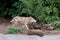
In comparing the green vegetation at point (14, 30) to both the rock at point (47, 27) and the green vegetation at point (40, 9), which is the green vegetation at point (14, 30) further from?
the green vegetation at point (40, 9)

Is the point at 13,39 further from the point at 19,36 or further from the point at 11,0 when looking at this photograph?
the point at 11,0

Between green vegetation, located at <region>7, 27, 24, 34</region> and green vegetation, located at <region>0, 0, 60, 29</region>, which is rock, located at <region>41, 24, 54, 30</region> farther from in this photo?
green vegetation, located at <region>7, 27, 24, 34</region>

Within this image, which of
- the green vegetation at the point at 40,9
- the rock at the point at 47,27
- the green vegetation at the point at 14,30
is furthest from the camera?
the green vegetation at the point at 40,9

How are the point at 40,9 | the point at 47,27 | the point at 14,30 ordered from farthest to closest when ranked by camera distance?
the point at 40,9
the point at 47,27
the point at 14,30

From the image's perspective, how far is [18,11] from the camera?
11.5 m

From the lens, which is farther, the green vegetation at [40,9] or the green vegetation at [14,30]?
the green vegetation at [40,9]

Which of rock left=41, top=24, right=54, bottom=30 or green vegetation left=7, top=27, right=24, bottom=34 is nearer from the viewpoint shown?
green vegetation left=7, top=27, right=24, bottom=34

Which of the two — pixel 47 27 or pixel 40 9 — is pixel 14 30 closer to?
pixel 47 27

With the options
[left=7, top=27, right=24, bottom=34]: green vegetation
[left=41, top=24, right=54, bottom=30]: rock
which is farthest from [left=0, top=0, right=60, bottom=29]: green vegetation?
[left=7, top=27, right=24, bottom=34]: green vegetation

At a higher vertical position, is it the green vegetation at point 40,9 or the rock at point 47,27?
the green vegetation at point 40,9

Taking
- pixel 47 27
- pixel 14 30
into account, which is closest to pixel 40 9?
pixel 47 27

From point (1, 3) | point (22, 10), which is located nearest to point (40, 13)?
point (22, 10)

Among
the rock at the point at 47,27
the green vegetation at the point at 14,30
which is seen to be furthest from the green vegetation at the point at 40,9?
the green vegetation at the point at 14,30

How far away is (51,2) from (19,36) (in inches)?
129
